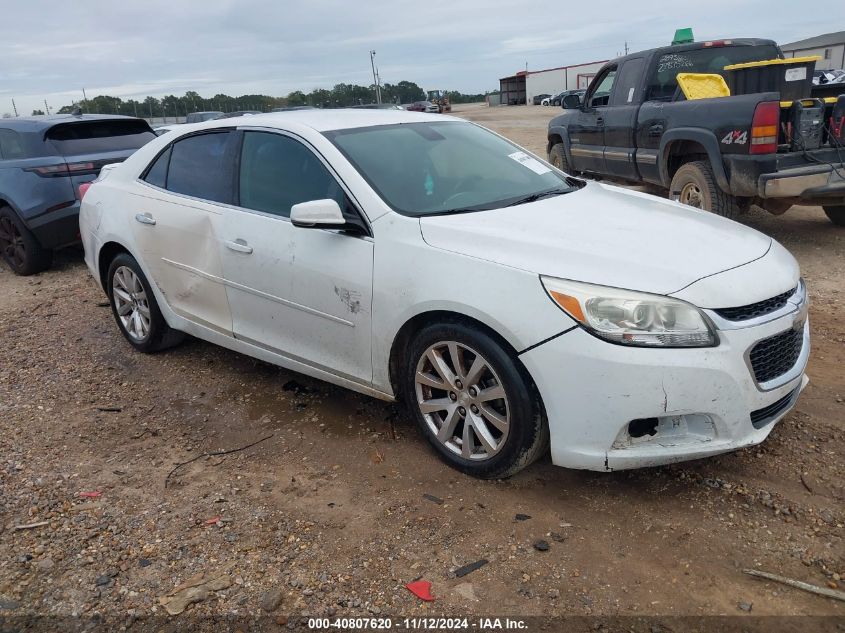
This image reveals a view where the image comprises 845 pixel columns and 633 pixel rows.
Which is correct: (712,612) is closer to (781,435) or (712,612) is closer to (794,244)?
(781,435)

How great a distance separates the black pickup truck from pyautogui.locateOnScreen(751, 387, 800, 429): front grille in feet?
11.7

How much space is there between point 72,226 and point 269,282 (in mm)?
4827

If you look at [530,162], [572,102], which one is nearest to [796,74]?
[572,102]

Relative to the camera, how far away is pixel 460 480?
3150 millimetres

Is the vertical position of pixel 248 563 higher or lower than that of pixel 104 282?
lower

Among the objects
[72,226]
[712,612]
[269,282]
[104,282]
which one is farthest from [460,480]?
[72,226]

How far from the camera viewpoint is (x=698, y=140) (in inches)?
259

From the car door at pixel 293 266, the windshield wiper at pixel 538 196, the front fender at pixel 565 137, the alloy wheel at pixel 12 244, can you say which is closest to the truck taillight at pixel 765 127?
the windshield wiper at pixel 538 196

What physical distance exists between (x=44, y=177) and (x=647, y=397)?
23.2 ft

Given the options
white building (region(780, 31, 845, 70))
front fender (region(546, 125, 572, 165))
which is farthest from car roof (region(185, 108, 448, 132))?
white building (region(780, 31, 845, 70))

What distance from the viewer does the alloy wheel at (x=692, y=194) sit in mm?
6895

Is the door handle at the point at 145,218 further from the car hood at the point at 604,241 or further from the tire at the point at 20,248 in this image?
the tire at the point at 20,248

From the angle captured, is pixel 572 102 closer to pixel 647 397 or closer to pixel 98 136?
pixel 98 136

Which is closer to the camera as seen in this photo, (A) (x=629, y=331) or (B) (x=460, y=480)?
(A) (x=629, y=331)
